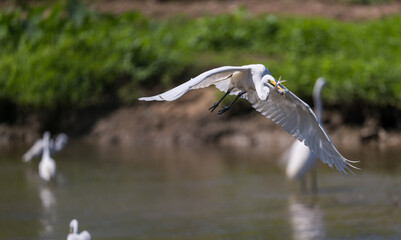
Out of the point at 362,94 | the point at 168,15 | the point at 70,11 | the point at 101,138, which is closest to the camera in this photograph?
the point at 362,94

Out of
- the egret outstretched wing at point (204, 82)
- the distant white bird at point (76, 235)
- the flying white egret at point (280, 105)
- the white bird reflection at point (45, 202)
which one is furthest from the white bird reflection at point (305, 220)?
the white bird reflection at point (45, 202)

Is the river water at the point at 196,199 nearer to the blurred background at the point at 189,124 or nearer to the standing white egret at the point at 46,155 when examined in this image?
the blurred background at the point at 189,124

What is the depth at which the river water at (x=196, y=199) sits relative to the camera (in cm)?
899

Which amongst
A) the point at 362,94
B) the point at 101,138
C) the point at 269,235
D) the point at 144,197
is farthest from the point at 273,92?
the point at 101,138

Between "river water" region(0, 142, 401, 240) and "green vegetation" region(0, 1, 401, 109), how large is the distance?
2.33 meters

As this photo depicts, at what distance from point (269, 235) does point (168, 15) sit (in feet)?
46.9

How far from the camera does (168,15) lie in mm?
22188

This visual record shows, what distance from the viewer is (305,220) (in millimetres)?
9344

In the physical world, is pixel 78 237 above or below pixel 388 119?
below

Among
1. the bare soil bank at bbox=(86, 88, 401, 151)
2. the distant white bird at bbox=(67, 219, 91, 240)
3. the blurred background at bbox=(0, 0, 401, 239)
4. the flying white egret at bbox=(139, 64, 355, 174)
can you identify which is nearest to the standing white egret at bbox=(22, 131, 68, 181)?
the blurred background at bbox=(0, 0, 401, 239)

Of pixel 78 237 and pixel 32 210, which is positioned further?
pixel 32 210

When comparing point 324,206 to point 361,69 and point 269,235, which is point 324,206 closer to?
point 269,235

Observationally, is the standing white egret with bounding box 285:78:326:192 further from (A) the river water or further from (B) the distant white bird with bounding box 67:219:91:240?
(B) the distant white bird with bounding box 67:219:91:240

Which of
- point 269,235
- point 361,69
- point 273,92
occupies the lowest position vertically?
point 269,235
